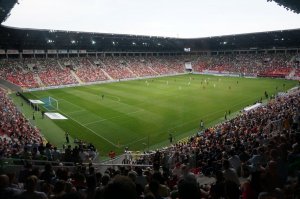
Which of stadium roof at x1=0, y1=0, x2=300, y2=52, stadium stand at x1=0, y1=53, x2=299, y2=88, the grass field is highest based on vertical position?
stadium roof at x1=0, y1=0, x2=300, y2=52

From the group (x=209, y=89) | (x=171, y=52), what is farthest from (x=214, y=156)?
(x=171, y=52)

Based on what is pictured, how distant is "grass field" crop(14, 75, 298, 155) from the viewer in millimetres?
30328

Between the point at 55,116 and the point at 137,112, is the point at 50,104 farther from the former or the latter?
the point at 137,112

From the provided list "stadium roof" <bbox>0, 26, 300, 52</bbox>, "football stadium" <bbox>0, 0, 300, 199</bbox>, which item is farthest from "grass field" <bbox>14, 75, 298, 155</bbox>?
"stadium roof" <bbox>0, 26, 300, 52</bbox>

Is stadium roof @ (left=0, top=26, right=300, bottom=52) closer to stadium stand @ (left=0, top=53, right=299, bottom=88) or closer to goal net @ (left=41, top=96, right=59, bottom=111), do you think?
stadium stand @ (left=0, top=53, right=299, bottom=88)

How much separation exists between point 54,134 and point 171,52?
92.5 meters

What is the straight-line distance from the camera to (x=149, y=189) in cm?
599

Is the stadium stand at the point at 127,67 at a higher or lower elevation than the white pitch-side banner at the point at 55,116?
higher

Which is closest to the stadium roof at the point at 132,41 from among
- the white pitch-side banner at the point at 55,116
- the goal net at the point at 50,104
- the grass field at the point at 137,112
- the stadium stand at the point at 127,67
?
the stadium stand at the point at 127,67

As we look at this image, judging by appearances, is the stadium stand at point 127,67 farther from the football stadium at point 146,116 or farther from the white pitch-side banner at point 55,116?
the white pitch-side banner at point 55,116

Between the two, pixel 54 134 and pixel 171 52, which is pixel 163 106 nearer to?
pixel 54 134

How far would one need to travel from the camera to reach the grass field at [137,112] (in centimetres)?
3033

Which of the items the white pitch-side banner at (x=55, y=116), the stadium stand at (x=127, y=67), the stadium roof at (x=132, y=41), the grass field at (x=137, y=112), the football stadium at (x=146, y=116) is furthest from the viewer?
the stadium roof at (x=132, y=41)

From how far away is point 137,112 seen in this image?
4022cm
